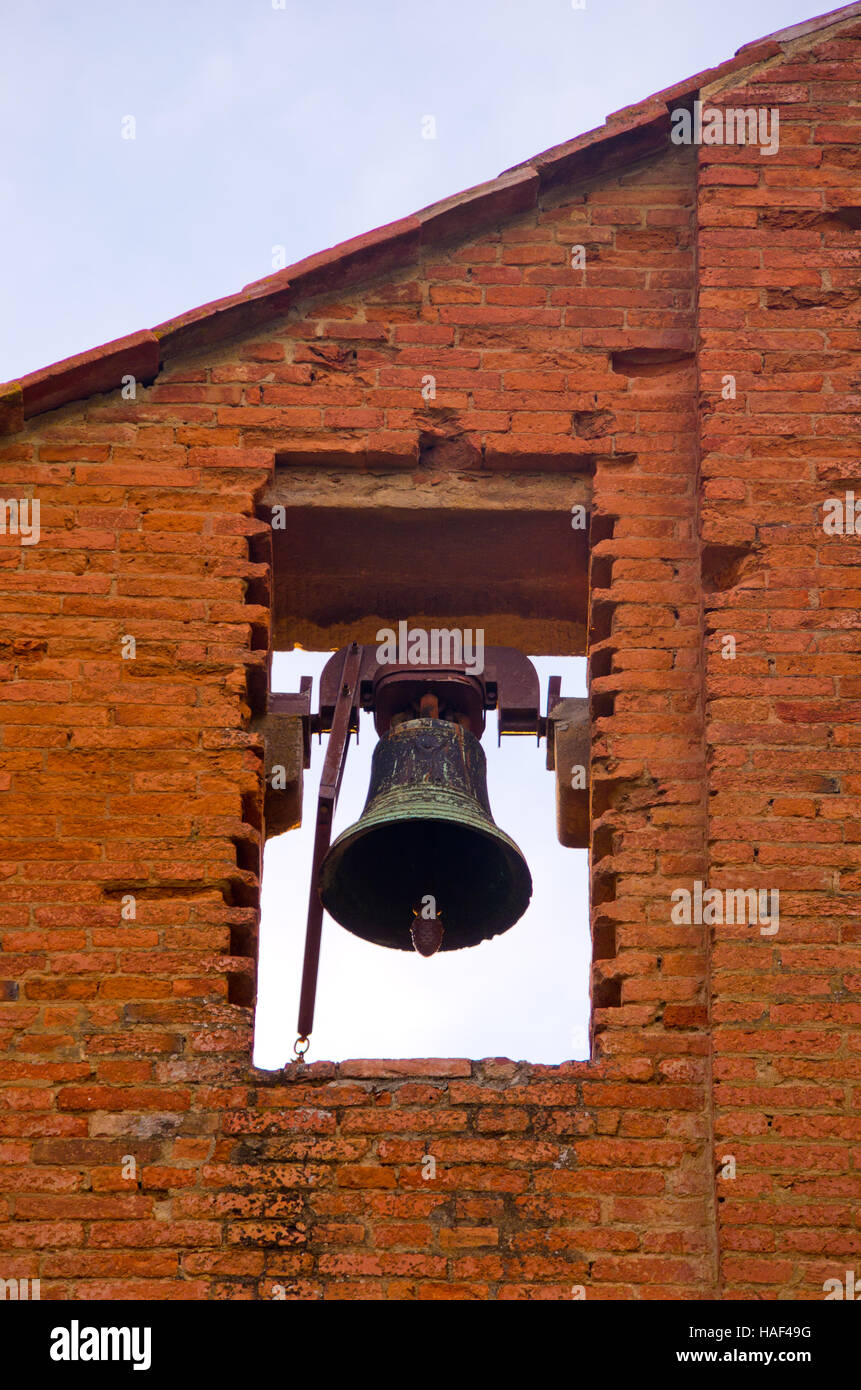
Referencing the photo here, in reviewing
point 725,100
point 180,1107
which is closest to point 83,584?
point 180,1107

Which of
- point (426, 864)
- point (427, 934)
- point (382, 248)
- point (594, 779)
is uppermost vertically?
point (382, 248)

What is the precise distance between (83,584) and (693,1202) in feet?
8.39

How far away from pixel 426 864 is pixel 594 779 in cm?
68

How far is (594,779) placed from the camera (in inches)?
242

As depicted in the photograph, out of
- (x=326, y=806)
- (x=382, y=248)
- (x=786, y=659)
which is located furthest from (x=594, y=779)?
(x=382, y=248)

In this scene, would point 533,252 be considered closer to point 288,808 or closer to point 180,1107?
point 288,808

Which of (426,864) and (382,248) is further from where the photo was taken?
(382,248)

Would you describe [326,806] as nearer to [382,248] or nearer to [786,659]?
[786,659]

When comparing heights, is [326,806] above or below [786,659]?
below

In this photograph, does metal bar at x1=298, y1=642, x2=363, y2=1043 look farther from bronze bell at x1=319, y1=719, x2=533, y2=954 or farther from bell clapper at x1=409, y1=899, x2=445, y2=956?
bell clapper at x1=409, y1=899, x2=445, y2=956

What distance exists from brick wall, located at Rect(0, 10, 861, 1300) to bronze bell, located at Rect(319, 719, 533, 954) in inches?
15.9

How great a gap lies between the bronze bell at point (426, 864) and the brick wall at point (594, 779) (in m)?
0.40

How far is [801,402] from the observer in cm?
648

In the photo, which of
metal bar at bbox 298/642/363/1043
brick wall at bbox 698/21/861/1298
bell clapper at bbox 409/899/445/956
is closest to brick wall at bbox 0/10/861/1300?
brick wall at bbox 698/21/861/1298
